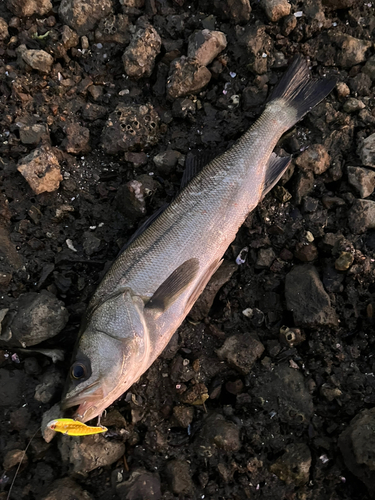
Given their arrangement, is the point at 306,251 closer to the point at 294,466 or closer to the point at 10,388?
the point at 294,466

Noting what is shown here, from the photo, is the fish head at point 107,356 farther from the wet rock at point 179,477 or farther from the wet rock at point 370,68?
the wet rock at point 370,68

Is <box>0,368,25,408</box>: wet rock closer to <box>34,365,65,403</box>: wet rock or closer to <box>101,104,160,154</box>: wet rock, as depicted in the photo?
<box>34,365,65,403</box>: wet rock

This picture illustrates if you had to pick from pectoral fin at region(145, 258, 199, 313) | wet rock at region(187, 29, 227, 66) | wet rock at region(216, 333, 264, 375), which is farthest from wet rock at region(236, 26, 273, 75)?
wet rock at region(216, 333, 264, 375)

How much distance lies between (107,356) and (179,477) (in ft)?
4.37

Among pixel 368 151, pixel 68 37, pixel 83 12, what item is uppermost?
pixel 83 12

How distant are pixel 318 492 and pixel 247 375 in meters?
1.20

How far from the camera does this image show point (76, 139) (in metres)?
4.21

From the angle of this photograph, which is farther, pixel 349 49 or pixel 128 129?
pixel 349 49

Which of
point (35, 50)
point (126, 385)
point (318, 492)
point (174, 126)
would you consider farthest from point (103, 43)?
point (318, 492)

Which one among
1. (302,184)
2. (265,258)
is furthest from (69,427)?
(302,184)

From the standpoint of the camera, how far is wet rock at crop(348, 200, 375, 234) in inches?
155

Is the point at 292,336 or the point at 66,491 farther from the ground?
the point at 66,491

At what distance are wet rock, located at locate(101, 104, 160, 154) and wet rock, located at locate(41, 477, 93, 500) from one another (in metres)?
3.46

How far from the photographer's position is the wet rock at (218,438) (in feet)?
11.2
